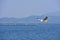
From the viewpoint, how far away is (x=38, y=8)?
7.90ft

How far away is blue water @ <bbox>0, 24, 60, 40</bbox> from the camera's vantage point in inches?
95.1

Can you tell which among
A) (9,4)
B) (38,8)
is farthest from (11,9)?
(38,8)

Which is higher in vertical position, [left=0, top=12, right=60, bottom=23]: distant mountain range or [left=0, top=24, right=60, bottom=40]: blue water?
[left=0, top=12, right=60, bottom=23]: distant mountain range

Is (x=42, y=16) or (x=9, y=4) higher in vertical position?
(x=9, y=4)

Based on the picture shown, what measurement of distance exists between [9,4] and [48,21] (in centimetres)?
65

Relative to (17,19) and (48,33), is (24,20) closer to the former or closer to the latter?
(17,19)

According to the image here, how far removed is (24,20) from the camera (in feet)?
7.91

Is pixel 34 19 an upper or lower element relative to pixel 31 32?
upper

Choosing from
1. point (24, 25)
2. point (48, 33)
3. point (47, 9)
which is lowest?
point (48, 33)

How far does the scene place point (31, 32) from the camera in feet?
8.09

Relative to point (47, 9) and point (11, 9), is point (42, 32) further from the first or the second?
point (11, 9)

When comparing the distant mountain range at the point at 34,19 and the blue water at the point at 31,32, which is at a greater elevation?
the distant mountain range at the point at 34,19

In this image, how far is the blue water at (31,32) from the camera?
2.42 metres

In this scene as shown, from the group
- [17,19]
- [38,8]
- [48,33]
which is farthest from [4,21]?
[48,33]
